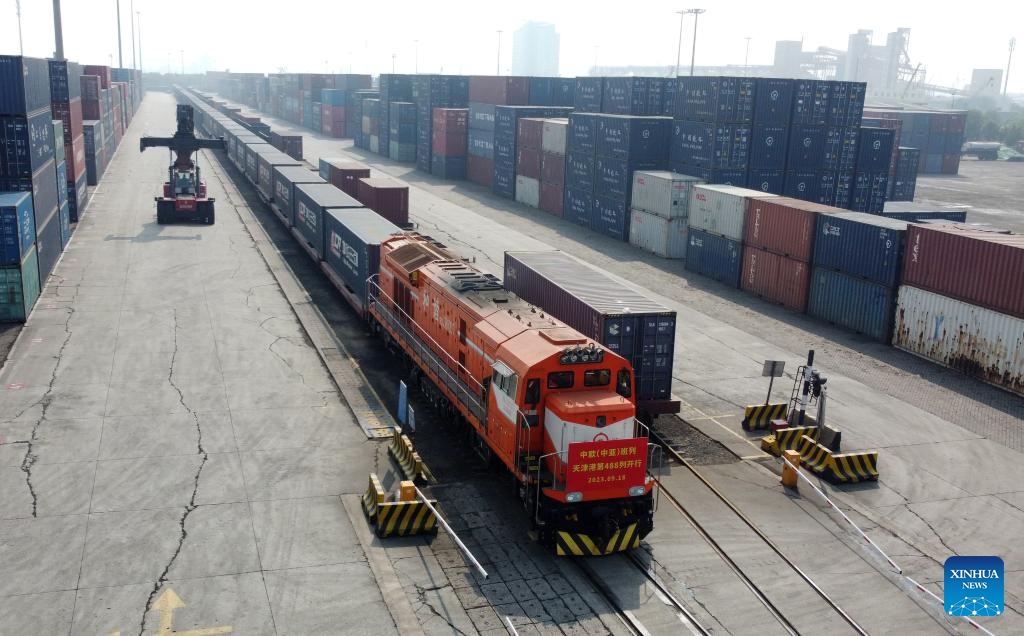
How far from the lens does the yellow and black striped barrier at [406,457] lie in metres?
19.8

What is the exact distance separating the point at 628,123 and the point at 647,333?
3167 cm

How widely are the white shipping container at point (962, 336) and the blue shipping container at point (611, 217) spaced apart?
73.2 ft

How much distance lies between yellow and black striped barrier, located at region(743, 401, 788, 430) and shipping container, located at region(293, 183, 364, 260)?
2146 centimetres

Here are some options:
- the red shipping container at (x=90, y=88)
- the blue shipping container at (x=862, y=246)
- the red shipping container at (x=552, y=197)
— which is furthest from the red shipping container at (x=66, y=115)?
the blue shipping container at (x=862, y=246)

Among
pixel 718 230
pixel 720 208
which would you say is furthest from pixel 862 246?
pixel 720 208

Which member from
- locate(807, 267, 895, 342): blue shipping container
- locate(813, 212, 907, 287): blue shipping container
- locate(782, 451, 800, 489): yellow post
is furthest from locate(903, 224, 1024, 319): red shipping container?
locate(782, 451, 800, 489): yellow post

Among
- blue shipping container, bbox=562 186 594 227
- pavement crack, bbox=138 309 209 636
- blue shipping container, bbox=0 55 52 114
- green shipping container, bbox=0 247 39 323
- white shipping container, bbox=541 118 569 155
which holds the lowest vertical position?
pavement crack, bbox=138 309 209 636

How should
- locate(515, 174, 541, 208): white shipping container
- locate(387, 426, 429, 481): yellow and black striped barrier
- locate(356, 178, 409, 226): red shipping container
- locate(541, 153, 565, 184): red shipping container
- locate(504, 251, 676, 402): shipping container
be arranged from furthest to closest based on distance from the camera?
locate(515, 174, 541, 208): white shipping container, locate(541, 153, 565, 184): red shipping container, locate(356, 178, 409, 226): red shipping container, locate(504, 251, 676, 402): shipping container, locate(387, 426, 429, 481): yellow and black striped barrier

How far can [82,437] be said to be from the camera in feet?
71.7

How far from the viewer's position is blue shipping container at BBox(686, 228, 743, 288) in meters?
41.6

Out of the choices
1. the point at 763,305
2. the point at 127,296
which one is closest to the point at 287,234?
the point at 127,296

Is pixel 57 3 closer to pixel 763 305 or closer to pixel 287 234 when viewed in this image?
pixel 287 234

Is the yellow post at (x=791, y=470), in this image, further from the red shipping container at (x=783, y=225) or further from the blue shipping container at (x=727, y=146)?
the blue shipping container at (x=727, y=146)

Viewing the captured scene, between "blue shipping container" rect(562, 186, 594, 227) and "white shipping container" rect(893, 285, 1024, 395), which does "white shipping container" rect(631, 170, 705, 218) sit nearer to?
"blue shipping container" rect(562, 186, 594, 227)
